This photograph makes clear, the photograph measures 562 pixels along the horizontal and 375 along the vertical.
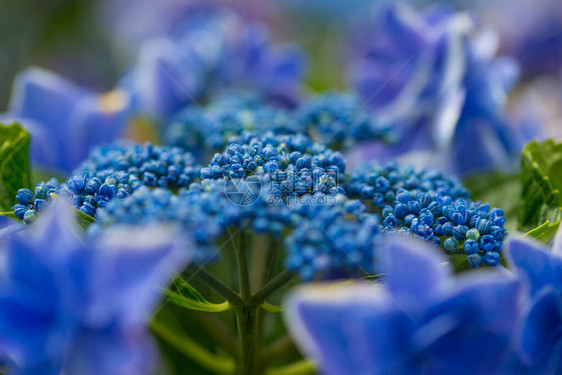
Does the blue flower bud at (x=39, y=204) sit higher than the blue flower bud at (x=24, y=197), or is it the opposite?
the blue flower bud at (x=24, y=197)

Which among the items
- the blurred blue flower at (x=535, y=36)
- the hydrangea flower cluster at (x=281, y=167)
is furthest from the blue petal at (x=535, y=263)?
the blurred blue flower at (x=535, y=36)

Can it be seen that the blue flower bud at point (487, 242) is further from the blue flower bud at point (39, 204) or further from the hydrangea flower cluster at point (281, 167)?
the blue flower bud at point (39, 204)

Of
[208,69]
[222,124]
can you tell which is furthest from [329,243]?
[208,69]

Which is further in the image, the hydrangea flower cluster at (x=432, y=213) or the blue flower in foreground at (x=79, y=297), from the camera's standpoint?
the hydrangea flower cluster at (x=432, y=213)

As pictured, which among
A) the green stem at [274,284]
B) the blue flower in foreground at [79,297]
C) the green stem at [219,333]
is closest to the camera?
the blue flower in foreground at [79,297]

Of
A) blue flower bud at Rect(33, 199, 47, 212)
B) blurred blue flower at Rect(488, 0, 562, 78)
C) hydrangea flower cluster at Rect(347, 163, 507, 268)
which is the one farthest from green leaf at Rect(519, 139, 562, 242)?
blurred blue flower at Rect(488, 0, 562, 78)

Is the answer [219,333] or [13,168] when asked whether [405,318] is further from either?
[13,168]
